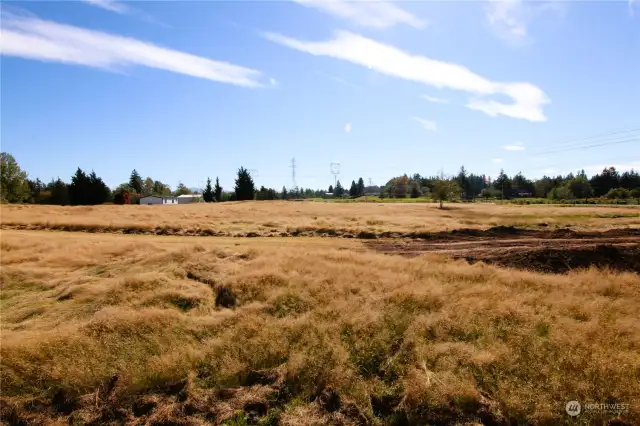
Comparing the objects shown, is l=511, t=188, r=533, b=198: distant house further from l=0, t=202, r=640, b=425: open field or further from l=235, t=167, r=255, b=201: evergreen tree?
l=0, t=202, r=640, b=425: open field

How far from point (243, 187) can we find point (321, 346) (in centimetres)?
10533

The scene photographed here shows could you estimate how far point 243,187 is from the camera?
11262cm

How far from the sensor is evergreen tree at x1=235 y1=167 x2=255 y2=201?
11238 centimetres

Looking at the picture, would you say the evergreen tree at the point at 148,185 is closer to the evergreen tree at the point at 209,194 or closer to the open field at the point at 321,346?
the evergreen tree at the point at 209,194

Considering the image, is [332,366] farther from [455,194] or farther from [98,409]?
[455,194]

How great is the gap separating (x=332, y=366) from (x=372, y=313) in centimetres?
264

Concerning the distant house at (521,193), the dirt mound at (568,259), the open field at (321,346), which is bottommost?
the open field at (321,346)

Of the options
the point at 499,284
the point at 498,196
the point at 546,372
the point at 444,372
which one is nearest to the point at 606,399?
the point at 546,372

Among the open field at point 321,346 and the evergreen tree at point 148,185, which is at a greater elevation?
the evergreen tree at point 148,185

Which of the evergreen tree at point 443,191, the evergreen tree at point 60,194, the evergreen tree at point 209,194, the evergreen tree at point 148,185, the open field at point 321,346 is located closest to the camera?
the open field at point 321,346

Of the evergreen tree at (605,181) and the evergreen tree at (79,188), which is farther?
the evergreen tree at (605,181)

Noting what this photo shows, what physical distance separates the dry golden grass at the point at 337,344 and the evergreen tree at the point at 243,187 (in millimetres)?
97210

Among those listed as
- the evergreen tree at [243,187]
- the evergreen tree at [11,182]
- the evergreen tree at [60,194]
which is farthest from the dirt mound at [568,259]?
the evergreen tree at [11,182]

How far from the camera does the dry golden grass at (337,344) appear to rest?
29.2 ft
